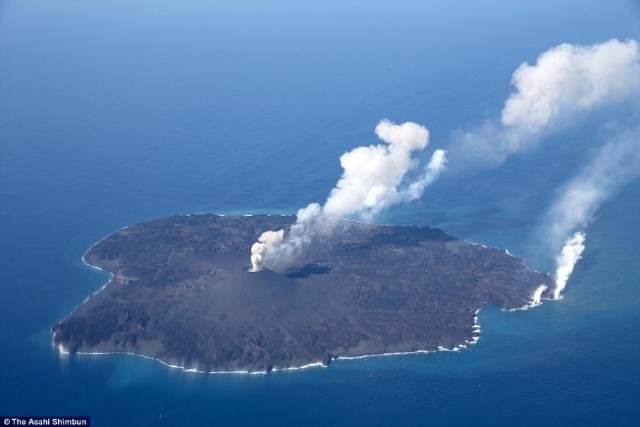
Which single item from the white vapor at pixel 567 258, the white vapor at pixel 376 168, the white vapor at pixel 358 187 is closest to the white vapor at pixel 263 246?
the white vapor at pixel 358 187

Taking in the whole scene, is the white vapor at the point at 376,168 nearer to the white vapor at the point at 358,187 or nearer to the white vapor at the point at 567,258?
the white vapor at the point at 358,187

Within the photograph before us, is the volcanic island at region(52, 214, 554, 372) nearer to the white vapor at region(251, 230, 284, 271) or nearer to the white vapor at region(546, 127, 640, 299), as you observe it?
the white vapor at region(251, 230, 284, 271)

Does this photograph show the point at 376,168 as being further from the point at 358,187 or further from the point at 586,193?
the point at 586,193

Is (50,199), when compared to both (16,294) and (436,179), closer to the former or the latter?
(16,294)

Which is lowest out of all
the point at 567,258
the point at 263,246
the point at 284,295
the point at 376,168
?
the point at 284,295

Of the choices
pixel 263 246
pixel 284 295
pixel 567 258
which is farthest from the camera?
pixel 567 258

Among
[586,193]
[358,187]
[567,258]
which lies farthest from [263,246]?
[586,193]

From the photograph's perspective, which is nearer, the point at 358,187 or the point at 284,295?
the point at 284,295

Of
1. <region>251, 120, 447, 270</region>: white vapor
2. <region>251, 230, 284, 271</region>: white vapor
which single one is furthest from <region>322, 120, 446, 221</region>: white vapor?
<region>251, 230, 284, 271</region>: white vapor
